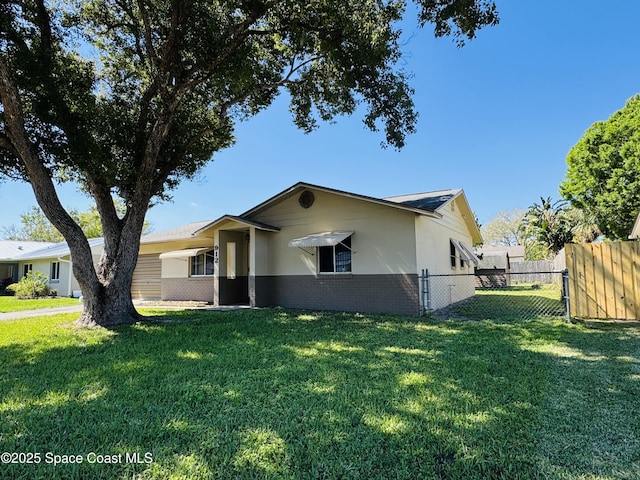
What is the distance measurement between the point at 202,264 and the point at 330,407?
47.1 ft

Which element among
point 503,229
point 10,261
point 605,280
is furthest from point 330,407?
point 503,229

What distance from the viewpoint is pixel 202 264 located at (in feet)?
54.9

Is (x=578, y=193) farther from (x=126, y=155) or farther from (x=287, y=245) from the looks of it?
(x=126, y=155)

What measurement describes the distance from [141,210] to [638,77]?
2768 centimetres

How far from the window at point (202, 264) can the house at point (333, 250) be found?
77mm

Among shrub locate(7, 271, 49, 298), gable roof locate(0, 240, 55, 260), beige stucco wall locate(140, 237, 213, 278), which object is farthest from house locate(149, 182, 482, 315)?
gable roof locate(0, 240, 55, 260)

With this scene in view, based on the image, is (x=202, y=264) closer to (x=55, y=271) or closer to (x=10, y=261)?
(x=55, y=271)

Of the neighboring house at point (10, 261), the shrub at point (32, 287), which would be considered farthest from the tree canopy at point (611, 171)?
the neighboring house at point (10, 261)

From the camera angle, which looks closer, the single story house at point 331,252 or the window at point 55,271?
the single story house at point 331,252

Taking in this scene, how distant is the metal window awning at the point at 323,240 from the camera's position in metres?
11.2

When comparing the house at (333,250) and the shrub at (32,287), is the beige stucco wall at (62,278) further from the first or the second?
the house at (333,250)

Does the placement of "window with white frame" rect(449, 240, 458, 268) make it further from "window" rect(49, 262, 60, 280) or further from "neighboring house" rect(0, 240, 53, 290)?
"neighboring house" rect(0, 240, 53, 290)

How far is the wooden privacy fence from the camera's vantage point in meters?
8.06

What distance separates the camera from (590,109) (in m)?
23.7
